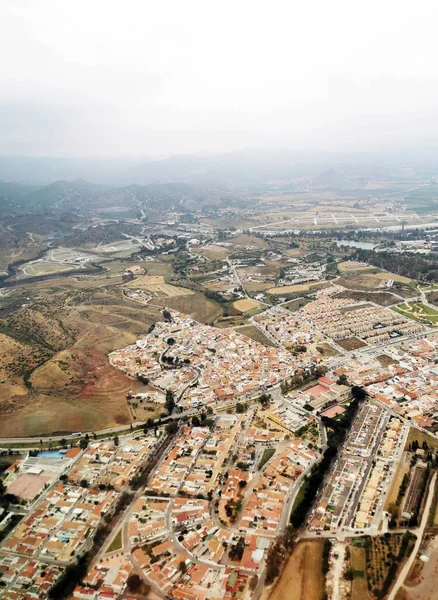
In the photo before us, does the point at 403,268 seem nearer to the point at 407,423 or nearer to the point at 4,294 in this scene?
the point at 407,423

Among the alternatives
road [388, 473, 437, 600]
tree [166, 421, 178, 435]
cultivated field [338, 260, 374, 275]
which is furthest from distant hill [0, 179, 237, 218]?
road [388, 473, 437, 600]

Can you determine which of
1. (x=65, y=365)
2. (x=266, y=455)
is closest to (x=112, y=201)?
(x=65, y=365)

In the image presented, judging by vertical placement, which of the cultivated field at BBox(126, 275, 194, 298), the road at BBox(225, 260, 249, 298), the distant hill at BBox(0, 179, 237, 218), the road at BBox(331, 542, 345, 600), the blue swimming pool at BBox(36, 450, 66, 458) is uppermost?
the distant hill at BBox(0, 179, 237, 218)

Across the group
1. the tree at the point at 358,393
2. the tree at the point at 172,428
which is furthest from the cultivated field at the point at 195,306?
the tree at the point at 172,428

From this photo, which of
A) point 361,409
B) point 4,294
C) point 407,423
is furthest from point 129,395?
point 4,294

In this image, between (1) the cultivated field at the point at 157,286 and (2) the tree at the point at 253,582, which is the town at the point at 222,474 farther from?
(1) the cultivated field at the point at 157,286

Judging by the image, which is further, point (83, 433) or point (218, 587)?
point (83, 433)

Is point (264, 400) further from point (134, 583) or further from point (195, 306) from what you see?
point (195, 306)

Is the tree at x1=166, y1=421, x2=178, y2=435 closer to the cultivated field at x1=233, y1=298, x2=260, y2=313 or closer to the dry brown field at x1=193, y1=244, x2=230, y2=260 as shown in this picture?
the cultivated field at x1=233, y1=298, x2=260, y2=313

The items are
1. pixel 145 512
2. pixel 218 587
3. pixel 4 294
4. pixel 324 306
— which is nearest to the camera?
pixel 218 587
